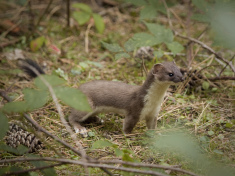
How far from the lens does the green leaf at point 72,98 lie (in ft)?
6.14

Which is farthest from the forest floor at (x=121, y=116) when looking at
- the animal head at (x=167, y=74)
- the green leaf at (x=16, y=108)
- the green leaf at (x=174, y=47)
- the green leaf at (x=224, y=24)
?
the green leaf at (x=224, y=24)

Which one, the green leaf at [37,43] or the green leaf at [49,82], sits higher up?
the green leaf at [37,43]

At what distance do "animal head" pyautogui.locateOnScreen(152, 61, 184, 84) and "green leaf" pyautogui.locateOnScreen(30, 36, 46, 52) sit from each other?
9.11 feet

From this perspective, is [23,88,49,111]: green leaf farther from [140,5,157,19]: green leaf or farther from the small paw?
[140,5,157,19]: green leaf

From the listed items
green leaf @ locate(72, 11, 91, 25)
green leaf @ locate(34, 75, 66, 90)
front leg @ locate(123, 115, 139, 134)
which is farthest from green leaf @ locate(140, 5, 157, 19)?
green leaf @ locate(34, 75, 66, 90)

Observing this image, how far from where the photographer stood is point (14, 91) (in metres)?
4.34

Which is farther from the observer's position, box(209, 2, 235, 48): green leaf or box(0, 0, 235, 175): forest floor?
box(0, 0, 235, 175): forest floor

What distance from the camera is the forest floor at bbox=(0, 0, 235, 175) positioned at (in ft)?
10.2

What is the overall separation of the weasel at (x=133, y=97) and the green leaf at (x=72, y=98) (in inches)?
66.6

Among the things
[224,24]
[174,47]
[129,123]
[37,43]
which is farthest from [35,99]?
[37,43]

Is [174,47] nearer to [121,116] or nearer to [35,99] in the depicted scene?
[121,116]

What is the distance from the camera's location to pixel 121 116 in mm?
4137

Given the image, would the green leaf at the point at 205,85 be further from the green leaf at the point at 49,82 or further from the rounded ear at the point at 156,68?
the green leaf at the point at 49,82

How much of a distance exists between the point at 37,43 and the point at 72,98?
384 centimetres
